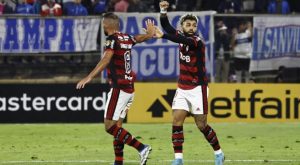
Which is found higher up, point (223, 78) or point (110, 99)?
point (110, 99)

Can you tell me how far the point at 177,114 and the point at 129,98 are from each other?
2.71 ft

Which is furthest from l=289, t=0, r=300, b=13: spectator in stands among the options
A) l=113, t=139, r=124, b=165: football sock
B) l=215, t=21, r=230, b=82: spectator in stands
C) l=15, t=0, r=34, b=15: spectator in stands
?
l=113, t=139, r=124, b=165: football sock

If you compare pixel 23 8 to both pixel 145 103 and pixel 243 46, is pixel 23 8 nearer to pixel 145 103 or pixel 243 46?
pixel 145 103

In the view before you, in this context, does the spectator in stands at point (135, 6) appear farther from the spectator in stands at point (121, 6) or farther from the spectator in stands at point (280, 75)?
the spectator in stands at point (280, 75)

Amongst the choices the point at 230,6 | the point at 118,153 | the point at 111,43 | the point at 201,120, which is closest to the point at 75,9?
the point at 230,6

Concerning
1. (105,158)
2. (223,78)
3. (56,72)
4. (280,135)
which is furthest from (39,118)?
(105,158)

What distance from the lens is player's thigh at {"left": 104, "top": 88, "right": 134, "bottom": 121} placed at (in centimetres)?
1500

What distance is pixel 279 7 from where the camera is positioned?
87.6 ft

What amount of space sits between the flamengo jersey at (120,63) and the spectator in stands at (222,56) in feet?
33.1

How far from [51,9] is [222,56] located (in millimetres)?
4785

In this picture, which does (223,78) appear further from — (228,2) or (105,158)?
(105,158)

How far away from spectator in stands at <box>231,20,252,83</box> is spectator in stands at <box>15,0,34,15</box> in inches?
216

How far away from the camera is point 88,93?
2472 centimetres

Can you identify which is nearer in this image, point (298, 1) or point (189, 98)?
point (189, 98)
